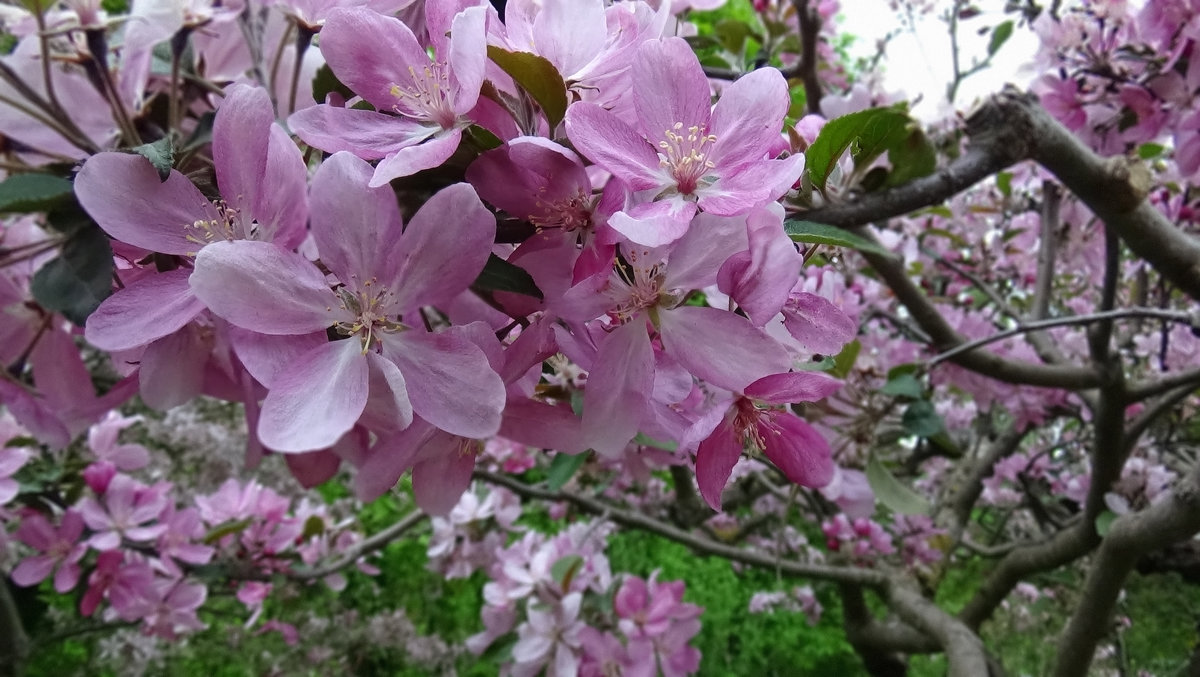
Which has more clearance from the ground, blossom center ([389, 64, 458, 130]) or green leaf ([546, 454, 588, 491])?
blossom center ([389, 64, 458, 130])

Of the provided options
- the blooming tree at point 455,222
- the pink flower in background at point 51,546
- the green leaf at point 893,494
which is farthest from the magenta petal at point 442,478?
the pink flower in background at point 51,546

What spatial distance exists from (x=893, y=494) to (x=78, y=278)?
3.57 ft

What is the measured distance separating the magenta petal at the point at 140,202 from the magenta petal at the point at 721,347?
0.84 ft

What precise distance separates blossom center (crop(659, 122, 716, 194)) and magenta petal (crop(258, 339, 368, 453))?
183 millimetres

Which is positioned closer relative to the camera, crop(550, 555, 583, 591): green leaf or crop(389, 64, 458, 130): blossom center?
crop(389, 64, 458, 130): blossom center

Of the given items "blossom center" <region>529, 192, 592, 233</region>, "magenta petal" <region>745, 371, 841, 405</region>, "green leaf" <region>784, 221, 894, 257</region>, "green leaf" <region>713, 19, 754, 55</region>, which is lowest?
"blossom center" <region>529, 192, 592, 233</region>

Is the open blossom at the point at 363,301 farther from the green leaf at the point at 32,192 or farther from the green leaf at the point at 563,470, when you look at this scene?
the green leaf at the point at 563,470

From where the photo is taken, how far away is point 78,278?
1.40 feet

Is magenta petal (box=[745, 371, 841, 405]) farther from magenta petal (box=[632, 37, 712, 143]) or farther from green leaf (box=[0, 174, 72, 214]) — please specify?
green leaf (box=[0, 174, 72, 214])

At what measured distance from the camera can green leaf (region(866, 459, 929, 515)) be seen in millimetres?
1099

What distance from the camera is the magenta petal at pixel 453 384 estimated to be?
342mm

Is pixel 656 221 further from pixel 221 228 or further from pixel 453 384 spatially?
pixel 221 228

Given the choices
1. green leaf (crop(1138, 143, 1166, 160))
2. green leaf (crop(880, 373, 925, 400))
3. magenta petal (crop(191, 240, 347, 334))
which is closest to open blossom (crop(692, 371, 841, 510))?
magenta petal (crop(191, 240, 347, 334))

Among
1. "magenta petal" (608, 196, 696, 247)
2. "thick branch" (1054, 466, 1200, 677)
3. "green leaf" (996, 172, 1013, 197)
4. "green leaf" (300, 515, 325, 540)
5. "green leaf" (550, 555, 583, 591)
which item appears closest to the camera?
"magenta petal" (608, 196, 696, 247)
